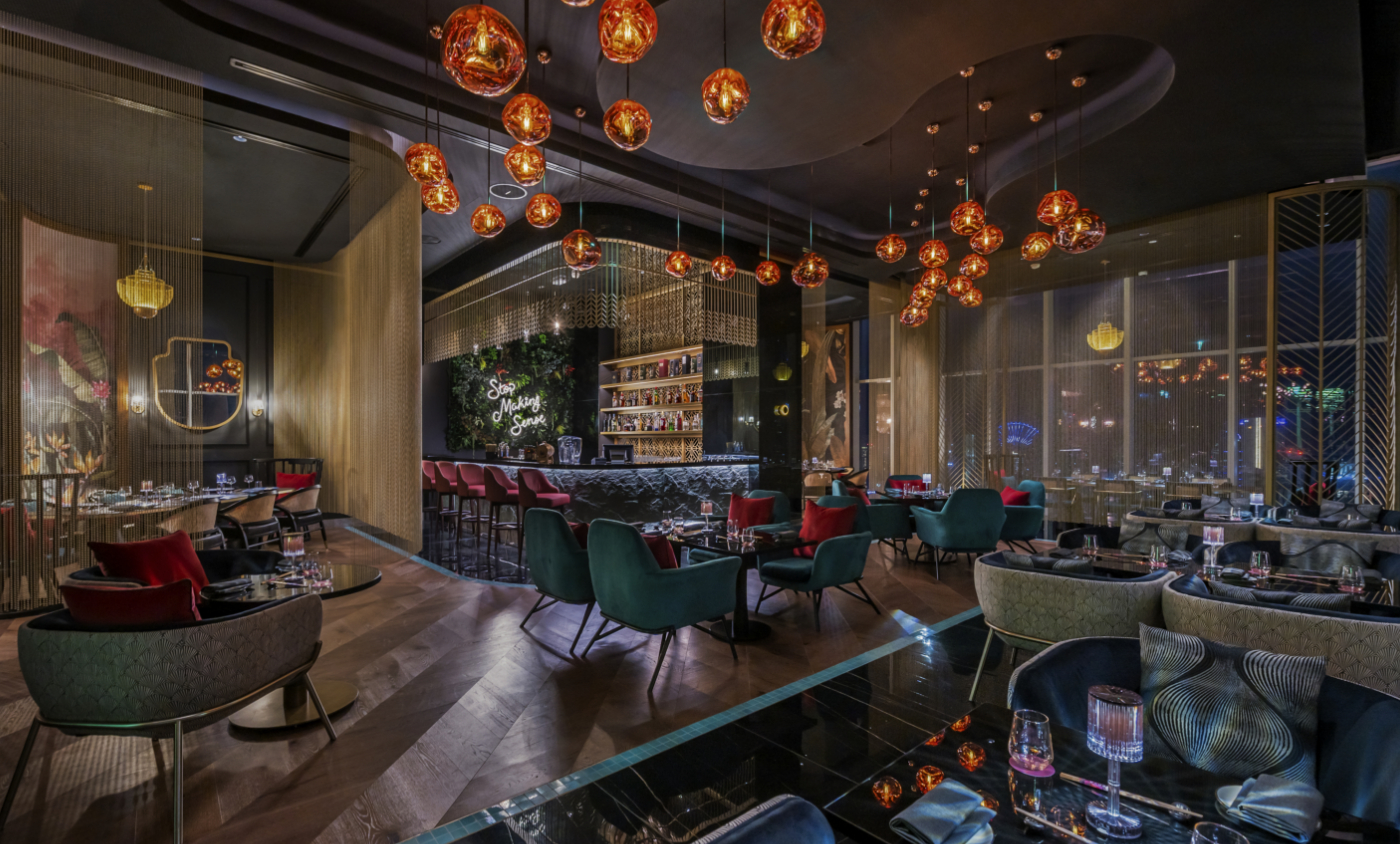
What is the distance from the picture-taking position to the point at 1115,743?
1377 millimetres

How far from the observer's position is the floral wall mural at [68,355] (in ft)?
17.0

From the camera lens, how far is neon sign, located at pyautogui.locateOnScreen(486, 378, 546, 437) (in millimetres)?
10820

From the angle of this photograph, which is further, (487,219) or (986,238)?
(986,238)

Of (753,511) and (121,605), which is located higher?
(121,605)

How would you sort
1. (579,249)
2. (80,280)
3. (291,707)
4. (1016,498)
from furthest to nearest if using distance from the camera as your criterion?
1. (1016,498)
2. (80,280)
3. (579,249)
4. (291,707)

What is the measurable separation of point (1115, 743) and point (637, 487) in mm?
6698

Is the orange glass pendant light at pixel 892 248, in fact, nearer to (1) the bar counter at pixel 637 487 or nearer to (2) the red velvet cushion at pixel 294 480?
(1) the bar counter at pixel 637 487

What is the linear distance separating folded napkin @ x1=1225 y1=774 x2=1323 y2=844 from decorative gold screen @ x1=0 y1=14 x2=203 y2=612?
694 cm

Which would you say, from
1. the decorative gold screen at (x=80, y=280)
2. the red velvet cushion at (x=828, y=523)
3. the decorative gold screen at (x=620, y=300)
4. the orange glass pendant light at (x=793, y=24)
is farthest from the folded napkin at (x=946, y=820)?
the decorative gold screen at (x=620, y=300)

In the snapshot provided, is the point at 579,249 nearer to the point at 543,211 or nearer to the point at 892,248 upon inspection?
the point at 543,211

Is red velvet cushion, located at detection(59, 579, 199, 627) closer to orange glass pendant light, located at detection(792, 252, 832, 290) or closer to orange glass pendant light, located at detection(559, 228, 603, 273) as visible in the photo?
orange glass pendant light, located at detection(559, 228, 603, 273)

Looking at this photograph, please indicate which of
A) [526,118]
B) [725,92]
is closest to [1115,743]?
[725,92]

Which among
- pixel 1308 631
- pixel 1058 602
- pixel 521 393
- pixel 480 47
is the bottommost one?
pixel 1058 602

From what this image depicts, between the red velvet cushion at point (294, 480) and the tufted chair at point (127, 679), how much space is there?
22.5 ft
